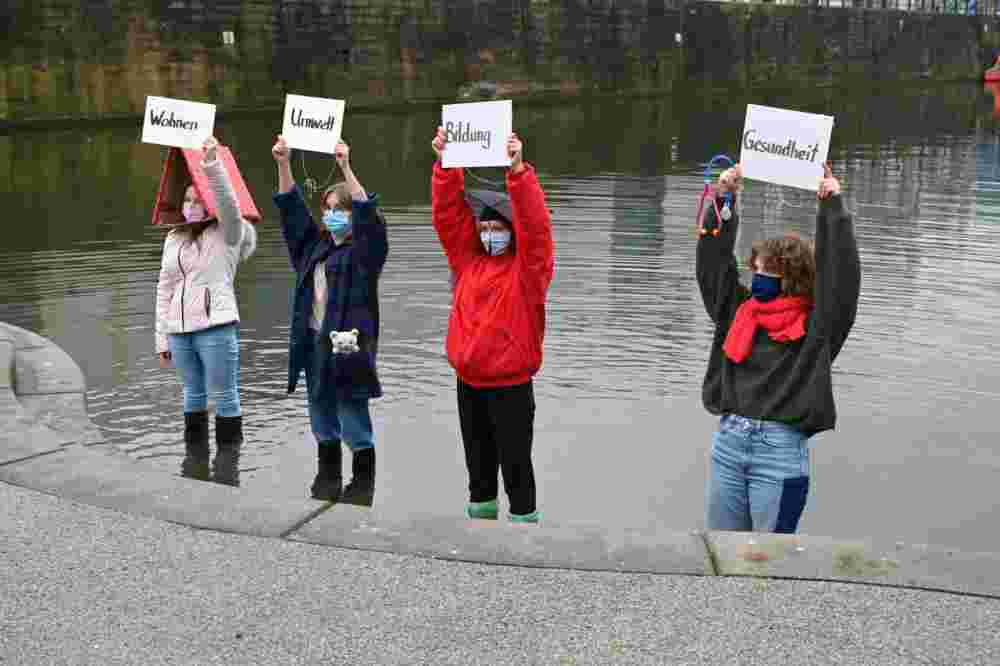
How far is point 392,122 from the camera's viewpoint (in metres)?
32.6

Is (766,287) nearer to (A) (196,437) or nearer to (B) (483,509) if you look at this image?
(B) (483,509)

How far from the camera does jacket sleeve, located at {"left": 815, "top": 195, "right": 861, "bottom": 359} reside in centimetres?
454

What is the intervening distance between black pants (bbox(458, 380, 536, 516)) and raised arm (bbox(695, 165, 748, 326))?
0.82 meters

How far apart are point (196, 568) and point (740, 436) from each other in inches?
74.7

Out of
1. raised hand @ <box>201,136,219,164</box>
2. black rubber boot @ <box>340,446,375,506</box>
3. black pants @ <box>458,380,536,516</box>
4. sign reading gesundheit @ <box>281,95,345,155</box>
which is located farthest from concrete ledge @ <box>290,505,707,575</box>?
raised hand @ <box>201,136,219,164</box>

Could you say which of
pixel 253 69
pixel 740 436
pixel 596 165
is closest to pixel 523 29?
pixel 253 69

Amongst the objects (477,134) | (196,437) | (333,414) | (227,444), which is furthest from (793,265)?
(196,437)

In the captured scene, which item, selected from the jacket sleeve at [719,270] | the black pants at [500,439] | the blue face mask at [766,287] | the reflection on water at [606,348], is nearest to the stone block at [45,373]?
the reflection on water at [606,348]

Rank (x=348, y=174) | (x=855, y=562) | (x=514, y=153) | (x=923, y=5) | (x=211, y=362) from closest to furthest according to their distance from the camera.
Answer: (x=855, y=562) → (x=514, y=153) → (x=348, y=174) → (x=211, y=362) → (x=923, y=5)

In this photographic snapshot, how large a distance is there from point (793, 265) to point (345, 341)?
2202mm

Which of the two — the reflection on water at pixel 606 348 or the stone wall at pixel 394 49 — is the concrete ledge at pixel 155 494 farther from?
the stone wall at pixel 394 49

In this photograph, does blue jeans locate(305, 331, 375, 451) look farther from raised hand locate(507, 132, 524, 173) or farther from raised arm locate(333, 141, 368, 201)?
raised hand locate(507, 132, 524, 173)

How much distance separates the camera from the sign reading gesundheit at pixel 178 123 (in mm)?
6258

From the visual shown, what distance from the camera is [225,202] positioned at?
6320mm
